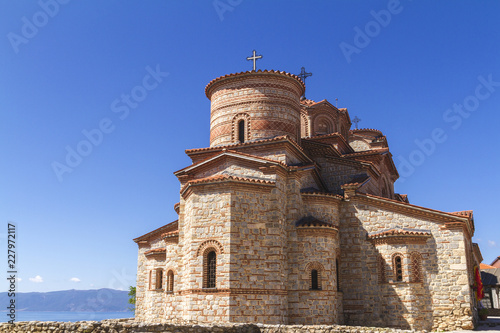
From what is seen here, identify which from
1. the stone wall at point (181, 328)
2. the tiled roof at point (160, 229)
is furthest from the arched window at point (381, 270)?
the tiled roof at point (160, 229)

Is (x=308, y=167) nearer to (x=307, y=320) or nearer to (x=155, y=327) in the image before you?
(x=307, y=320)

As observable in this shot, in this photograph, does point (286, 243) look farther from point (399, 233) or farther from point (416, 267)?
point (416, 267)

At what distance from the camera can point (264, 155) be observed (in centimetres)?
1587

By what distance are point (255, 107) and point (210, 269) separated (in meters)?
6.83

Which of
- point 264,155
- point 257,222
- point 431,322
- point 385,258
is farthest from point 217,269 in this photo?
point 431,322

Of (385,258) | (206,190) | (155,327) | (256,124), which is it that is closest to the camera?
(155,327)

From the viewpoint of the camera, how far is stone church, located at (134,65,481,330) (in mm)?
13195

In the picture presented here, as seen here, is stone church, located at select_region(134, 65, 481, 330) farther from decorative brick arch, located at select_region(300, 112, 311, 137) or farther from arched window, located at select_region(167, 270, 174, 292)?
decorative brick arch, located at select_region(300, 112, 311, 137)

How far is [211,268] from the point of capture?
13281mm

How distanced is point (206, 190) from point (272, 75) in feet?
19.8

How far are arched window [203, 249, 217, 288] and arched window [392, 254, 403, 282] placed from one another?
20.3 feet

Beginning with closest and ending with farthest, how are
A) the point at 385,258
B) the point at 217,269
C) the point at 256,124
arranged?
the point at 217,269 < the point at 385,258 < the point at 256,124

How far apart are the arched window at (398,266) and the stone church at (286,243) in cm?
3

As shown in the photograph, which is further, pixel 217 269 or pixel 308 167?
pixel 308 167
